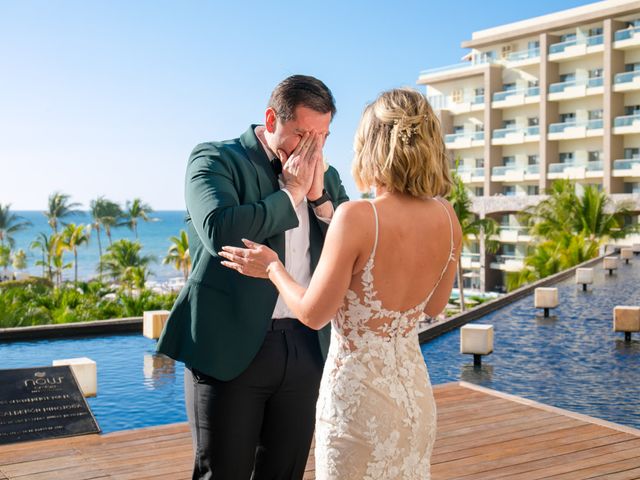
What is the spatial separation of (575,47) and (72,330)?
41082 millimetres

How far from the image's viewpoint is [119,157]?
13900cm

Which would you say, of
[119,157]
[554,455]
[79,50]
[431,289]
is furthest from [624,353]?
[119,157]

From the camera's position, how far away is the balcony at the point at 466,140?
171 feet

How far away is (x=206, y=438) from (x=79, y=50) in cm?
10751

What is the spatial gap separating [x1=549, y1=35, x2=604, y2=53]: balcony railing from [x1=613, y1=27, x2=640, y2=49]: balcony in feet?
3.76

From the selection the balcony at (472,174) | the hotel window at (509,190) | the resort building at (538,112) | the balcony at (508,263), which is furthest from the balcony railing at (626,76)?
the balcony at (508,263)

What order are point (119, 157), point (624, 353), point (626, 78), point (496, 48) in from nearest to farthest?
1. point (624, 353)
2. point (626, 78)
3. point (496, 48)
4. point (119, 157)

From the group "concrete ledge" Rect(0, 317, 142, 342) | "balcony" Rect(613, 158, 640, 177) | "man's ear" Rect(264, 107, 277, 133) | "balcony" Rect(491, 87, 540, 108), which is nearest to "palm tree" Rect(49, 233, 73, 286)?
"balcony" Rect(491, 87, 540, 108)

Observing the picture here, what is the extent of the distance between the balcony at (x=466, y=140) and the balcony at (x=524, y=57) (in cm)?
497

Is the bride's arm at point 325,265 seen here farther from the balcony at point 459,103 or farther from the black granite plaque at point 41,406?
the balcony at point 459,103

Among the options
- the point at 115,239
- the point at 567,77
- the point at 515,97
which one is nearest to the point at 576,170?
the point at 567,77

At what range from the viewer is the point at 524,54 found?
163ft

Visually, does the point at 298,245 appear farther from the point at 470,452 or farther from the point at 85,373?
the point at 85,373

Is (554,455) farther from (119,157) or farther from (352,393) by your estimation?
(119,157)
